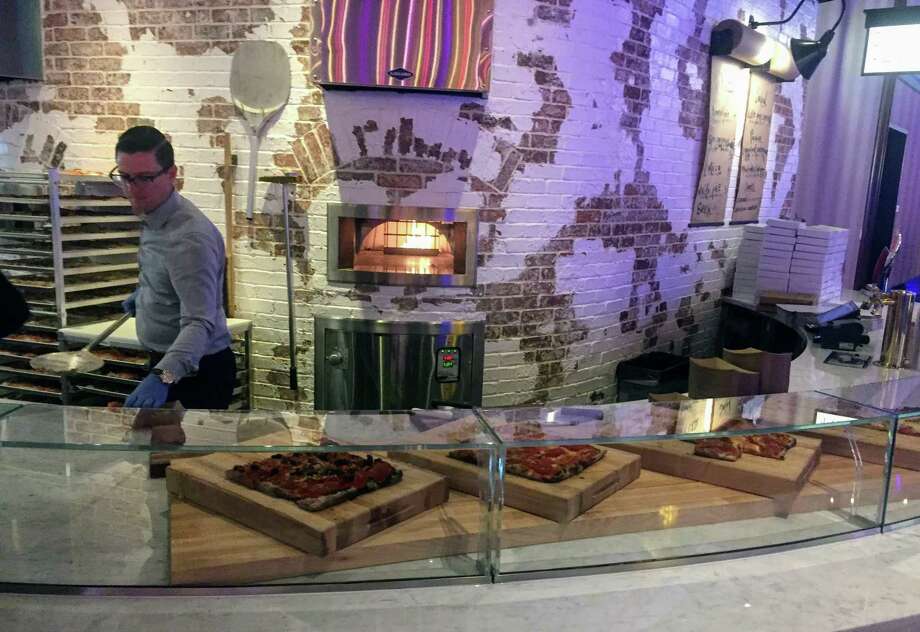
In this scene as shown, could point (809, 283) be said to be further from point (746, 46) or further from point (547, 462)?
point (547, 462)

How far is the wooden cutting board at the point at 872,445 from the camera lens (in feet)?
5.65

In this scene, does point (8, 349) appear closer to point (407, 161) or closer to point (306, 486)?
point (407, 161)

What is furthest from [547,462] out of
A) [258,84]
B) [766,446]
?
[258,84]

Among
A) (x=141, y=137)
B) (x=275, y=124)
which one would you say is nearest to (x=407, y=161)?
(x=275, y=124)

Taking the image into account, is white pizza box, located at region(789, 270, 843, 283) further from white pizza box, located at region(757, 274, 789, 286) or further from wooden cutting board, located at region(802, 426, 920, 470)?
wooden cutting board, located at region(802, 426, 920, 470)

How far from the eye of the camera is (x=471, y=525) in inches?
57.1

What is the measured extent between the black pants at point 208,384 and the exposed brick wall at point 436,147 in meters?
1.16

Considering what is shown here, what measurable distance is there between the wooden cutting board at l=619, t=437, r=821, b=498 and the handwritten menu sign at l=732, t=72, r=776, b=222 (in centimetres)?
404

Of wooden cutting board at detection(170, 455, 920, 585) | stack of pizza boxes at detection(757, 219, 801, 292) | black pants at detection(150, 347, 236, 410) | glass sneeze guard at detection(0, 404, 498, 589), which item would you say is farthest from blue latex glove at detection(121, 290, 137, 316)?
stack of pizza boxes at detection(757, 219, 801, 292)

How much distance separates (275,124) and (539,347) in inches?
70.0

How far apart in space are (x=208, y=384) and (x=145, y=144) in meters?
0.83

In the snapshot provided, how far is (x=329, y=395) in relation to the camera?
3.80 meters

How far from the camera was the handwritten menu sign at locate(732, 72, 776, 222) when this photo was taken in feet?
17.5

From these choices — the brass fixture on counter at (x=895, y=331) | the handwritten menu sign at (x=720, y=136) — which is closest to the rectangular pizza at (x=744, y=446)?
the brass fixture on counter at (x=895, y=331)
